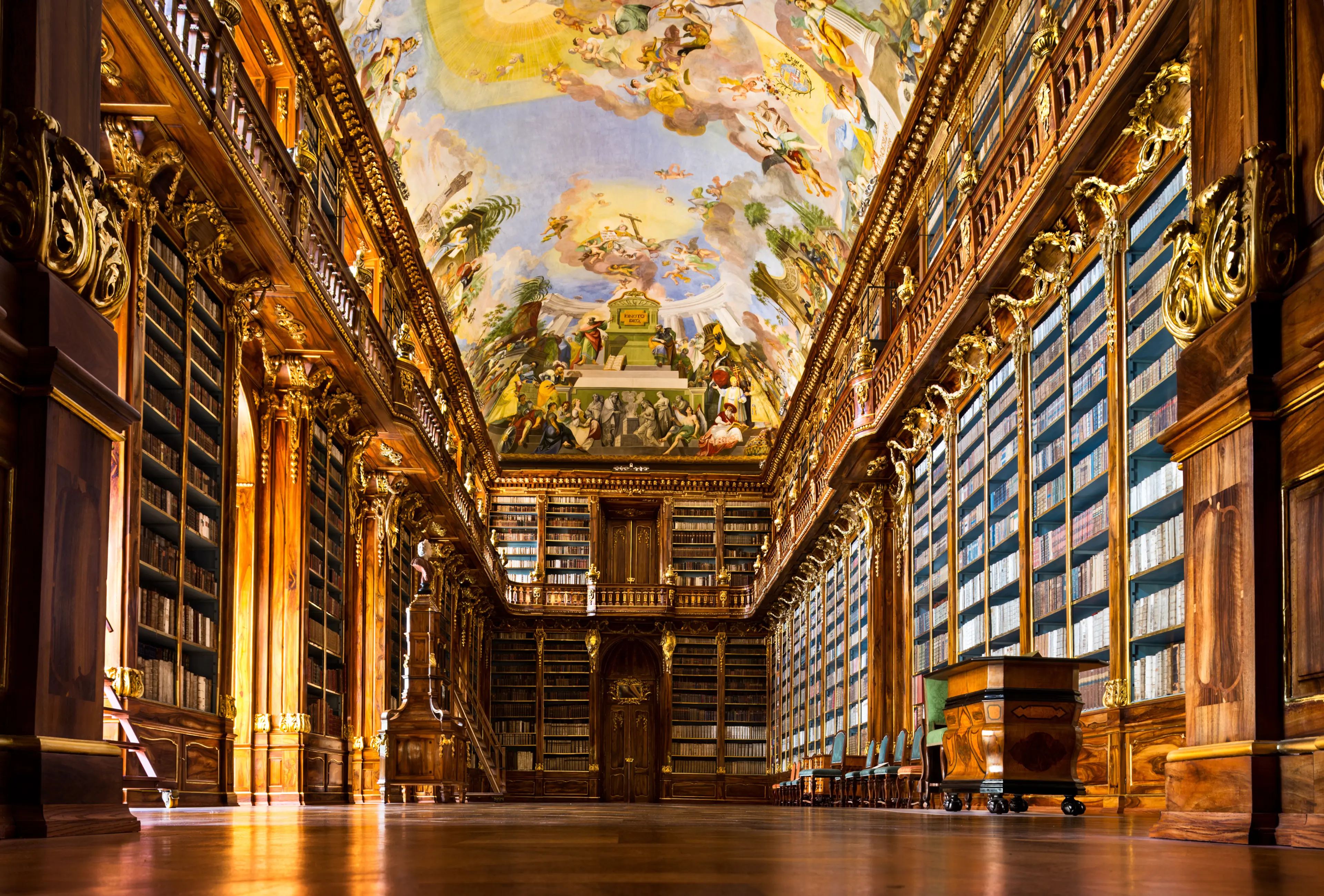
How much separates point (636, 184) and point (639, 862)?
20.6 meters

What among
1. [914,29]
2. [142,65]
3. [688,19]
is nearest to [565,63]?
[688,19]

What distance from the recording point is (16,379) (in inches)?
150

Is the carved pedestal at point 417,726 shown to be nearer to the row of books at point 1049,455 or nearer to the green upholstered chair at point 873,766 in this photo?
the green upholstered chair at point 873,766

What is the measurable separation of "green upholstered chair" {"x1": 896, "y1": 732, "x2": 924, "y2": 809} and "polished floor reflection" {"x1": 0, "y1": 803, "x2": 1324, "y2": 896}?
7995 mm

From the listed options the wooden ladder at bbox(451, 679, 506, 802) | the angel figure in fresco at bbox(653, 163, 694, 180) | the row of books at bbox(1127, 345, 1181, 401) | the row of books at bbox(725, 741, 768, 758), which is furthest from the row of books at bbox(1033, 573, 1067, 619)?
the row of books at bbox(725, 741, 768, 758)

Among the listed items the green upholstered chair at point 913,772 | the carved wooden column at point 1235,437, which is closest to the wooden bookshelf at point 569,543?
the green upholstered chair at point 913,772

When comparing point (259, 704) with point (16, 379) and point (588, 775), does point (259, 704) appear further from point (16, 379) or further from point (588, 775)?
point (588, 775)

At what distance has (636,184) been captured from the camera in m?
22.7

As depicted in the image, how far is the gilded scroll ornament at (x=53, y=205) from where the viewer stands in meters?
3.90

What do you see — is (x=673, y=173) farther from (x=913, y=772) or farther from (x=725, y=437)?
(x=913, y=772)

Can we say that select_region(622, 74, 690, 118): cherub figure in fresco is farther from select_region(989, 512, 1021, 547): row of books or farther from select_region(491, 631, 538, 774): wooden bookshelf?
select_region(491, 631, 538, 774): wooden bookshelf

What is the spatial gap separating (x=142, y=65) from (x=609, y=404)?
847 inches

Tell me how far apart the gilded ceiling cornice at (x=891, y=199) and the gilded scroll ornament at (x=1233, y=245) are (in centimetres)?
856

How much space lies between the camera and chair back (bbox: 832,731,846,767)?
17719 mm
